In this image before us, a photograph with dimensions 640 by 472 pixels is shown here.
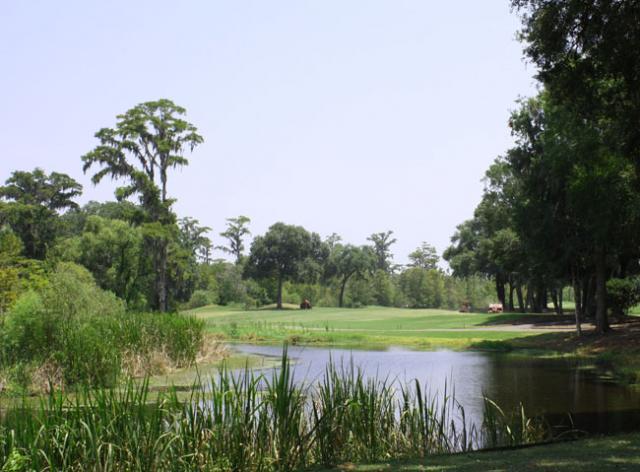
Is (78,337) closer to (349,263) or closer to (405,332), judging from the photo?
(405,332)

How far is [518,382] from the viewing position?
76.4 feet

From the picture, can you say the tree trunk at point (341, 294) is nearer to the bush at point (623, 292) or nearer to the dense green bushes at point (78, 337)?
the bush at point (623, 292)

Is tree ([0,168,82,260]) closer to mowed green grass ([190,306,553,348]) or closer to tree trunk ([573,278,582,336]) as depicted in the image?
mowed green grass ([190,306,553,348])

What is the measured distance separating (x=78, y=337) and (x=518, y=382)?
13795 mm

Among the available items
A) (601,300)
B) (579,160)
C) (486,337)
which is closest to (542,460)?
(579,160)

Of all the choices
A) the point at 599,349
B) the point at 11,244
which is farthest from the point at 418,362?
the point at 11,244

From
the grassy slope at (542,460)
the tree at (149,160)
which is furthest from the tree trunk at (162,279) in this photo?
the grassy slope at (542,460)

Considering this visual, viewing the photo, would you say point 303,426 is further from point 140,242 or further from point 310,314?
point 310,314

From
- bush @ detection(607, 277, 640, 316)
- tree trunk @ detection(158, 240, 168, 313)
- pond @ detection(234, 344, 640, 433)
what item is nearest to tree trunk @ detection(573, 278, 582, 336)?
bush @ detection(607, 277, 640, 316)

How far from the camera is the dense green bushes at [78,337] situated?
768 inches

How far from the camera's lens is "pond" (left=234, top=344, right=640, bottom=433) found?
1677 cm

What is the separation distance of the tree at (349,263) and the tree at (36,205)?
41.3m

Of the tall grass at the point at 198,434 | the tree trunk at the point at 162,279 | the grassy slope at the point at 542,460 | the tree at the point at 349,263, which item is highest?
the tree at the point at 349,263

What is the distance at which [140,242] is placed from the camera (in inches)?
2562
